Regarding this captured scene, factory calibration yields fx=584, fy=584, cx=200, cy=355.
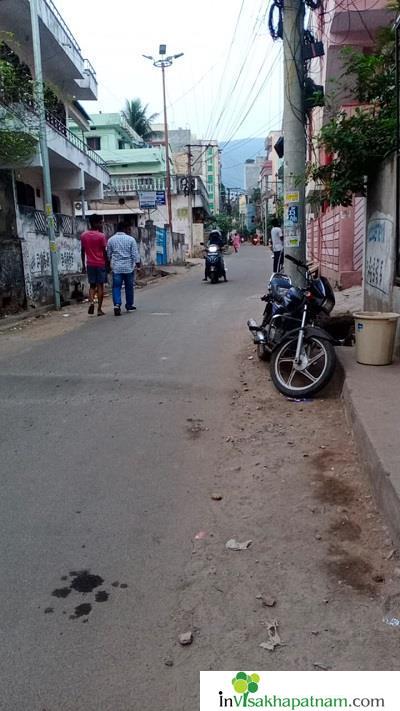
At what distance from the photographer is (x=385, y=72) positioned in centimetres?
711

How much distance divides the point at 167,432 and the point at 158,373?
1987 mm

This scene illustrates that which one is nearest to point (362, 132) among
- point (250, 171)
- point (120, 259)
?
point (120, 259)

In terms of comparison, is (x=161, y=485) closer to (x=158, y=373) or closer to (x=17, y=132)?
(x=158, y=373)

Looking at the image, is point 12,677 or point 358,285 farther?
point 358,285

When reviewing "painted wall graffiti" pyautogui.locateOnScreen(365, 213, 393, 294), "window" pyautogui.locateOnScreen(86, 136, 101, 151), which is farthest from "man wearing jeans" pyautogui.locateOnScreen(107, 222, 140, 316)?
"window" pyautogui.locateOnScreen(86, 136, 101, 151)

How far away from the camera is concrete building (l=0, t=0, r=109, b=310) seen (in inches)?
473

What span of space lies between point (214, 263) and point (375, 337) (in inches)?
516

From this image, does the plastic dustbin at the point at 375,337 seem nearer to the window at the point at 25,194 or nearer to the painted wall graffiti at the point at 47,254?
the painted wall graffiti at the point at 47,254

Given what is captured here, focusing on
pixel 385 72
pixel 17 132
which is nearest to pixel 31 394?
pixel 385 72

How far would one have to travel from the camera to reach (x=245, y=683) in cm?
225

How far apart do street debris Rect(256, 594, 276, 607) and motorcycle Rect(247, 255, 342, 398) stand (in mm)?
3158

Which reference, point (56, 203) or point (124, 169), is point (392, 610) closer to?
point (56, 203)

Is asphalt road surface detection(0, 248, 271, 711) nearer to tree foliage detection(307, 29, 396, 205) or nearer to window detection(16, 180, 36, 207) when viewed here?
tree foliage detection(307, 29, 396, 205)

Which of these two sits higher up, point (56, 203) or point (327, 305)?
point (56, 203)
